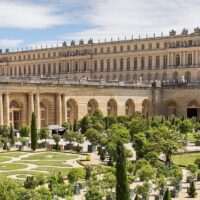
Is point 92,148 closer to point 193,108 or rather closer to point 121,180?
point 121,180

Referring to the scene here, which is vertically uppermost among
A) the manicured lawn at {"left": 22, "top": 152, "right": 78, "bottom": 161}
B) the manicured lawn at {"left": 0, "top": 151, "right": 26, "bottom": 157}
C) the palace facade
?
the palace facade

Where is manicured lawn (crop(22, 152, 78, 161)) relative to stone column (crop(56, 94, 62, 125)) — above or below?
below

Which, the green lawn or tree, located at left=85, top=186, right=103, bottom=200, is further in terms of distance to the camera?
the green lawn

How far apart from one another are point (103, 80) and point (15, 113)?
16947mm

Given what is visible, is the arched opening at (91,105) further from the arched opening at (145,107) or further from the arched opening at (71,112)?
the arched opening at (145,107)

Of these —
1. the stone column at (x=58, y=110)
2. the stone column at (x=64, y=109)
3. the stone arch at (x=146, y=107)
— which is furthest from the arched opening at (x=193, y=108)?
the stone column at (x=58, y=110)

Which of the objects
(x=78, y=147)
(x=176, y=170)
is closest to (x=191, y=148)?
(x=78, y=147)

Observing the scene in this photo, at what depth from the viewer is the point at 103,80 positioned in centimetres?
7025

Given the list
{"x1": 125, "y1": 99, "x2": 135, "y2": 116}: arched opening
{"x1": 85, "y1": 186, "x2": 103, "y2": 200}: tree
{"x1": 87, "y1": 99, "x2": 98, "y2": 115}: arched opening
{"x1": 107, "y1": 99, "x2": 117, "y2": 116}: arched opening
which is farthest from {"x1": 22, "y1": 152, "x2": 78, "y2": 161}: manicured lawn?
{"x1": 125, "y1": 99, "x2": 135, "y2": 116}: arched opening

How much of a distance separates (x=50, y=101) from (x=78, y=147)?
18849mm

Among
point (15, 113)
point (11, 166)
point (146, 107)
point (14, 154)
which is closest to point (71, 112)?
point (15, 113)

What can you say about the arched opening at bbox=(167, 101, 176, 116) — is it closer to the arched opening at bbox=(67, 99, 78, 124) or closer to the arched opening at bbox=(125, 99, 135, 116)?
the arched opening at bbox=(125, 99, 135, 116)

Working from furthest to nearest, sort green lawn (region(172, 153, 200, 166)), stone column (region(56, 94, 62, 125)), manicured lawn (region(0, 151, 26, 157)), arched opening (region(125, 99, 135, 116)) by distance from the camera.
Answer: arched opening (region(125, 99, 135, 116)), stone column (region(56, 94, 62, 125)), manicured lawn (region(0, 151, 26, 157)), green lawn (region(172, 153, 200, 166))

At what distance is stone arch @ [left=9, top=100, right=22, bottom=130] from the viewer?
57.0 metres
